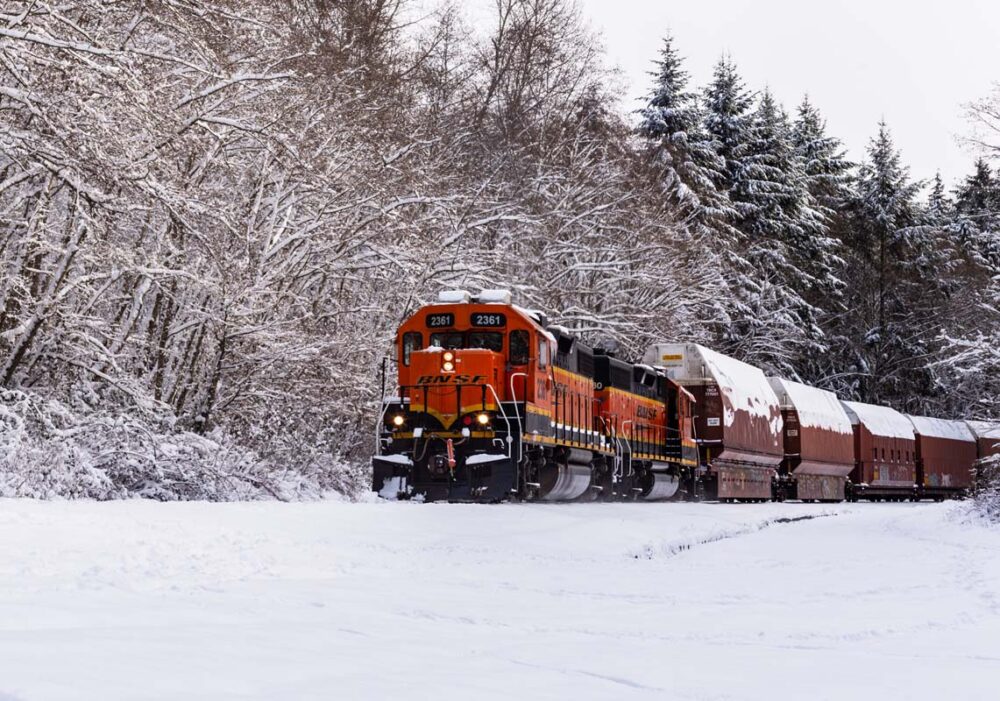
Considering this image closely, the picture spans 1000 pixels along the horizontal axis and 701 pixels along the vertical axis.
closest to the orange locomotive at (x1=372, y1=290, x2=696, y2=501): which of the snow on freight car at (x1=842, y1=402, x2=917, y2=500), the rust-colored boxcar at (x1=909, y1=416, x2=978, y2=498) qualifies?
the snow on freight car at (x1=842, y1=402, x2=917, y2=500)

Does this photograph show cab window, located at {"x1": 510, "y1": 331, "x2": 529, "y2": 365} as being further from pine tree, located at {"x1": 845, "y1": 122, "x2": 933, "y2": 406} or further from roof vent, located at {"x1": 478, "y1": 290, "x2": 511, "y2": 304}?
pine tree, located at {"x1": 845, "y1": 122, "x2": 933, "y2": 406}

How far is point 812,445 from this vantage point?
36812 millimetres

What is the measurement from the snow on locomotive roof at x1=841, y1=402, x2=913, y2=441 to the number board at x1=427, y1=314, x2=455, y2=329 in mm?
24366

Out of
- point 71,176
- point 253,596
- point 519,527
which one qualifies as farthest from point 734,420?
point 253,596

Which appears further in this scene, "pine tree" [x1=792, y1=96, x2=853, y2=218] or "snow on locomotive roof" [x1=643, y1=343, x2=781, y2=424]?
"pine tree" [x1=792, y1=96, x2=853, y2=218]

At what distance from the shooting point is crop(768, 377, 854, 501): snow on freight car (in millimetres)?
36312

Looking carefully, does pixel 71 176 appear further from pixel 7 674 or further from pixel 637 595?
pixel 7 674

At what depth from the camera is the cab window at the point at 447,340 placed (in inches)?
828

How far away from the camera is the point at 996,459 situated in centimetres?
2073

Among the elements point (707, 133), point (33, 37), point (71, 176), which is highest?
point (707, 133)

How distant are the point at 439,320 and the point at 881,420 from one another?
26754 mm

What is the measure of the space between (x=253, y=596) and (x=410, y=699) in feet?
12.4

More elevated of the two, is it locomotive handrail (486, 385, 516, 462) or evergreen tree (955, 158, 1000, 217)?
evergreen tree (955, 158, 1000, 217)

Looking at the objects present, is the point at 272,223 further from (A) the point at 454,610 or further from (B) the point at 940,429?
(B) the point at 940,429
